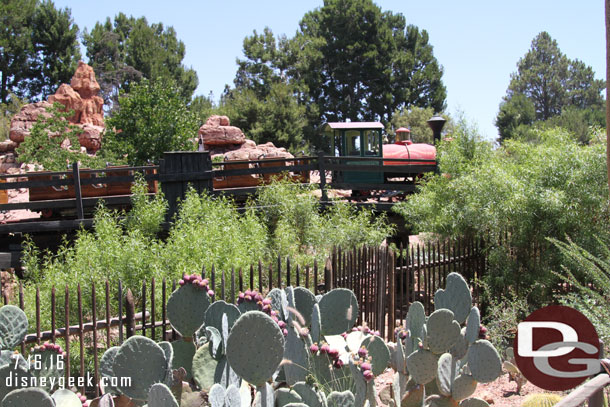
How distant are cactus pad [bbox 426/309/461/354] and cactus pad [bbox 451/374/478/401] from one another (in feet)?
1.00

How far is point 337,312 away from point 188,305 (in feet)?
3.17

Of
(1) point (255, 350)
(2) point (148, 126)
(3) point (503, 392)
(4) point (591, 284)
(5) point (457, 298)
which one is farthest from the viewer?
(2) point (148, 126)

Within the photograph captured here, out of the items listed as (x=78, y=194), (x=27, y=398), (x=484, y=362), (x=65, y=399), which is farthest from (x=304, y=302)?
(x=78, y=194)

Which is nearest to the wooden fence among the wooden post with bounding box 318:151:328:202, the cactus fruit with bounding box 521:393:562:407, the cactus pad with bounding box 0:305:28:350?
the cactus pad with bounding box 0:305:28:350

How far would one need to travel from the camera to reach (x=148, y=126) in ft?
54.7

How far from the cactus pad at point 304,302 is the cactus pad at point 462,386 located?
3.58 ft

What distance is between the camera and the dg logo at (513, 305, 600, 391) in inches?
119

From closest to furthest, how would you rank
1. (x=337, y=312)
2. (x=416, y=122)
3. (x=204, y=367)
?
(x=204, y=367), (x=337, y=312), (x=416, y=122)

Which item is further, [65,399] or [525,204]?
[525,204]

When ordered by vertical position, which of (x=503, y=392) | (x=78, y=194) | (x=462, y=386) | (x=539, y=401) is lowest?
(x=503, y=392)

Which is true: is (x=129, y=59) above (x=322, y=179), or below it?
above

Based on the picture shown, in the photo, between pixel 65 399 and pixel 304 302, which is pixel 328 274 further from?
pixel 65 399

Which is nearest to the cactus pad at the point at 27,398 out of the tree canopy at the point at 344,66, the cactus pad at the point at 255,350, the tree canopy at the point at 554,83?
the cactus pad at the point at 255,350

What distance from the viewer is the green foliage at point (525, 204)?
8172 mm
